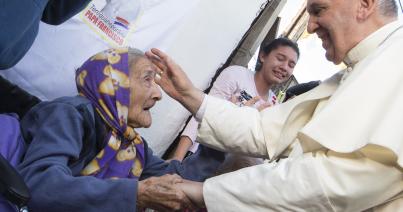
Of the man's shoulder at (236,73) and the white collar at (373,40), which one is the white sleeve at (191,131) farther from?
the white collar at (373,40)

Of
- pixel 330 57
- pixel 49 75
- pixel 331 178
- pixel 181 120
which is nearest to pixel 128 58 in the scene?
pixel 49 75

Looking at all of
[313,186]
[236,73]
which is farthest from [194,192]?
[236,73]

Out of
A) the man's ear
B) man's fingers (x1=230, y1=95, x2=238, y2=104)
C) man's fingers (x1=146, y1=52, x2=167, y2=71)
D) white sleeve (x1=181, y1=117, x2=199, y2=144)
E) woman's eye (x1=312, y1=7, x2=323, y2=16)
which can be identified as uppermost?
the man's ear

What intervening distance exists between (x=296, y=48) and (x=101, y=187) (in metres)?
2.97

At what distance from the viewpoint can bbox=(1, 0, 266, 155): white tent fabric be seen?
2473 mm

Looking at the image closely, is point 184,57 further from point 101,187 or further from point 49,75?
point 101,187

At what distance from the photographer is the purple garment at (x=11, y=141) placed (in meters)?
1.51

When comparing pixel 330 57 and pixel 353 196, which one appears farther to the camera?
pixel 330 57

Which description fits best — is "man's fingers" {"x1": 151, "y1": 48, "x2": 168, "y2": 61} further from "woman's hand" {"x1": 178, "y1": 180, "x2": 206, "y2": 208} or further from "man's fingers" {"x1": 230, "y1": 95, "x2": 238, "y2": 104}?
"man's fingers" {"x1": 230, "y1": 95, "x2": 238, "y2": 104}

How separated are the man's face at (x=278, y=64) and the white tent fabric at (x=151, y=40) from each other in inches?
20.1

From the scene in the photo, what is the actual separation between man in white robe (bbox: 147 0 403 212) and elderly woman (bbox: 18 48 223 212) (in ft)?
0.94

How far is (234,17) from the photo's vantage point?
404 centimetres

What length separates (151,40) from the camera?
2980 mm

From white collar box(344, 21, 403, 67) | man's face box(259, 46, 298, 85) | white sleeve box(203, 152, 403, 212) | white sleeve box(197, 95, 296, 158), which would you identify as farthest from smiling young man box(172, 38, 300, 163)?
white sleeve box(203, 152, 403, 212)
